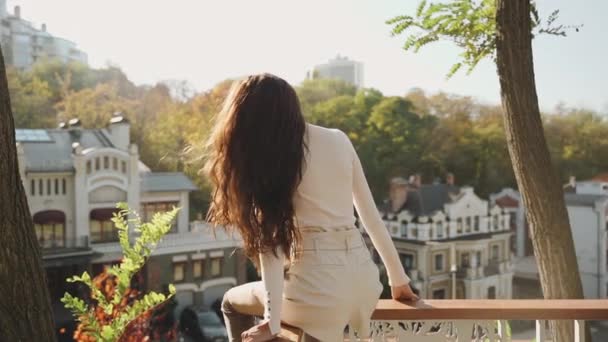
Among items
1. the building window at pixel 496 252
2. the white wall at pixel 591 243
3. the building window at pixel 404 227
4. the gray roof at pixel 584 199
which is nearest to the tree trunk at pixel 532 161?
the gray roof at pixel 584 199

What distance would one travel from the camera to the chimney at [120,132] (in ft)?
32.7

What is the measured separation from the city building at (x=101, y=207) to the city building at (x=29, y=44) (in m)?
2.40

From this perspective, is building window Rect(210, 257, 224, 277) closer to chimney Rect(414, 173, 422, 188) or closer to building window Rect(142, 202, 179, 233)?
building window Rect(142, 202, 179, 233)

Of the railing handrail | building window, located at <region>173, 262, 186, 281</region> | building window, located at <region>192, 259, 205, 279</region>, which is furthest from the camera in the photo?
building window, located at <region>192, 259, 205, 279</region>

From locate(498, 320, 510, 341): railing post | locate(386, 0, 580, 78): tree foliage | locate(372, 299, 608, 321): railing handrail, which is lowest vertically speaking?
locate(498, 320, 510, 341): railing post

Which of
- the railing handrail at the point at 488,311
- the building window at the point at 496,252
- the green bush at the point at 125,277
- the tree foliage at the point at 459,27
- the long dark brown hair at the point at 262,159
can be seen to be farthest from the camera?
the building window at the point at 496,252

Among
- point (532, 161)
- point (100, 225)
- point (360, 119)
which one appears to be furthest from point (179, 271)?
point (532, 161)

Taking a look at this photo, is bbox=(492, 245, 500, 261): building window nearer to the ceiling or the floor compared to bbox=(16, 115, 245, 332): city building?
nearer to the floor

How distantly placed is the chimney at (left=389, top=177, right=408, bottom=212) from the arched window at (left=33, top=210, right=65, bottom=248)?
6.11m

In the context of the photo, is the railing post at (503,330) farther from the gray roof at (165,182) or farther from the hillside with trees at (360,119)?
the gray roof at (165,182)

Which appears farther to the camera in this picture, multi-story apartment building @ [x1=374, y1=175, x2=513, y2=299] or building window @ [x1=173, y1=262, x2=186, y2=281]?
multi-story apartment building @ [x1=374, y1=175, x2=513, y2=299]

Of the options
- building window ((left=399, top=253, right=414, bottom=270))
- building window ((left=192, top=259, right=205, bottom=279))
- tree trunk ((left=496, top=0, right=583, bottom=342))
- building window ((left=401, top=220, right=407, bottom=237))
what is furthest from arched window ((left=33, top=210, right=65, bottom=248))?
tree trunk ((left=496, top=0, right=583, bottom=342))

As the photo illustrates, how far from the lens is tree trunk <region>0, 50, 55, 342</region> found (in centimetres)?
91

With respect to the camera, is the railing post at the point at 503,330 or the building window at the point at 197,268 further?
the building window at the point at 197,268
